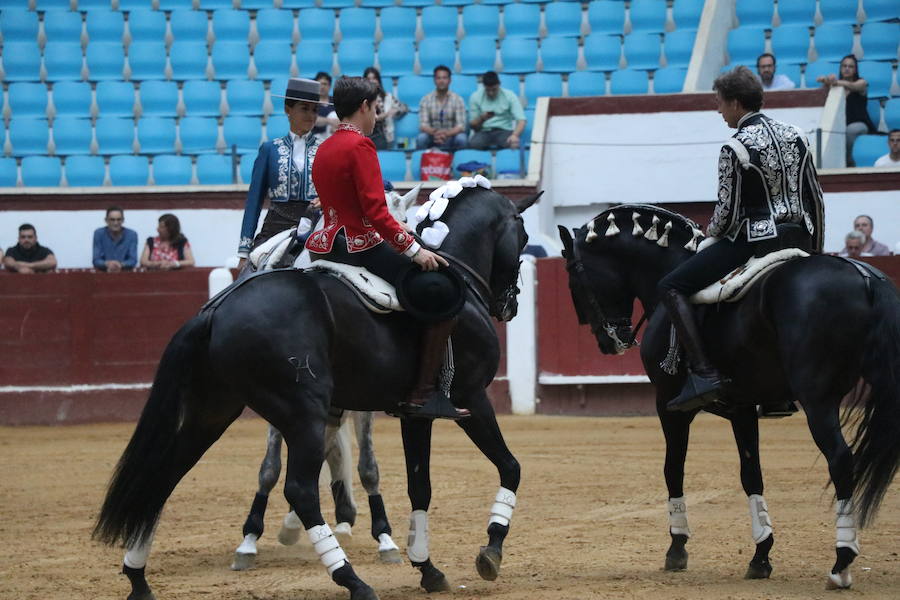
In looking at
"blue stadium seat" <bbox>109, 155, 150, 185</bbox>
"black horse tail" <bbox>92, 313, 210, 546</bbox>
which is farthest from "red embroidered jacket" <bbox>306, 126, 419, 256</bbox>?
"blue stadium seat" <bbox>109, 155, 150, 185</bbox>

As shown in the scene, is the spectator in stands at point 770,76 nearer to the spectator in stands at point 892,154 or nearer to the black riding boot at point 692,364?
the spectator in stands at point 892,154

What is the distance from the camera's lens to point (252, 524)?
247 inches

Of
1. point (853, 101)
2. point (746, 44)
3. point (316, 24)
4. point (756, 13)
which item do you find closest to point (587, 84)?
point (746, 44)

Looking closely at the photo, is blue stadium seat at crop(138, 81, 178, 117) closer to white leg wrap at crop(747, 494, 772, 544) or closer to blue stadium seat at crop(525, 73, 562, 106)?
blue stadium seat at crop(525, 73, 562, 106)

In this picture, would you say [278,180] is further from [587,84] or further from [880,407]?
[587,84]

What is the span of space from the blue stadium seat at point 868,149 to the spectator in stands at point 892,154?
35 cm

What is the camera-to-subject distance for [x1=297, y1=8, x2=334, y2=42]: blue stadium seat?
16.5 meters

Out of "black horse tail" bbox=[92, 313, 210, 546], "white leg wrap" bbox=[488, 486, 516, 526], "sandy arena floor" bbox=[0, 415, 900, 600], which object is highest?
"black horse tail" bbox=[92, 313, 210, 546]

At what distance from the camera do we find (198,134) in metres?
15.5

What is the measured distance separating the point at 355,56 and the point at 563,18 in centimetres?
253

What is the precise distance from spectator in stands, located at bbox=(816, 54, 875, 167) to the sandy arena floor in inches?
158

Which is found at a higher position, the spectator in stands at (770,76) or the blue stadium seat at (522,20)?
Answer: the blue stadium seat at (522,20)

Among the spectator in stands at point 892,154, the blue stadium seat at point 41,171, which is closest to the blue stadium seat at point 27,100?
the blue stadium seat at point 41,171

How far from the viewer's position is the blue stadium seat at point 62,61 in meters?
16.3
